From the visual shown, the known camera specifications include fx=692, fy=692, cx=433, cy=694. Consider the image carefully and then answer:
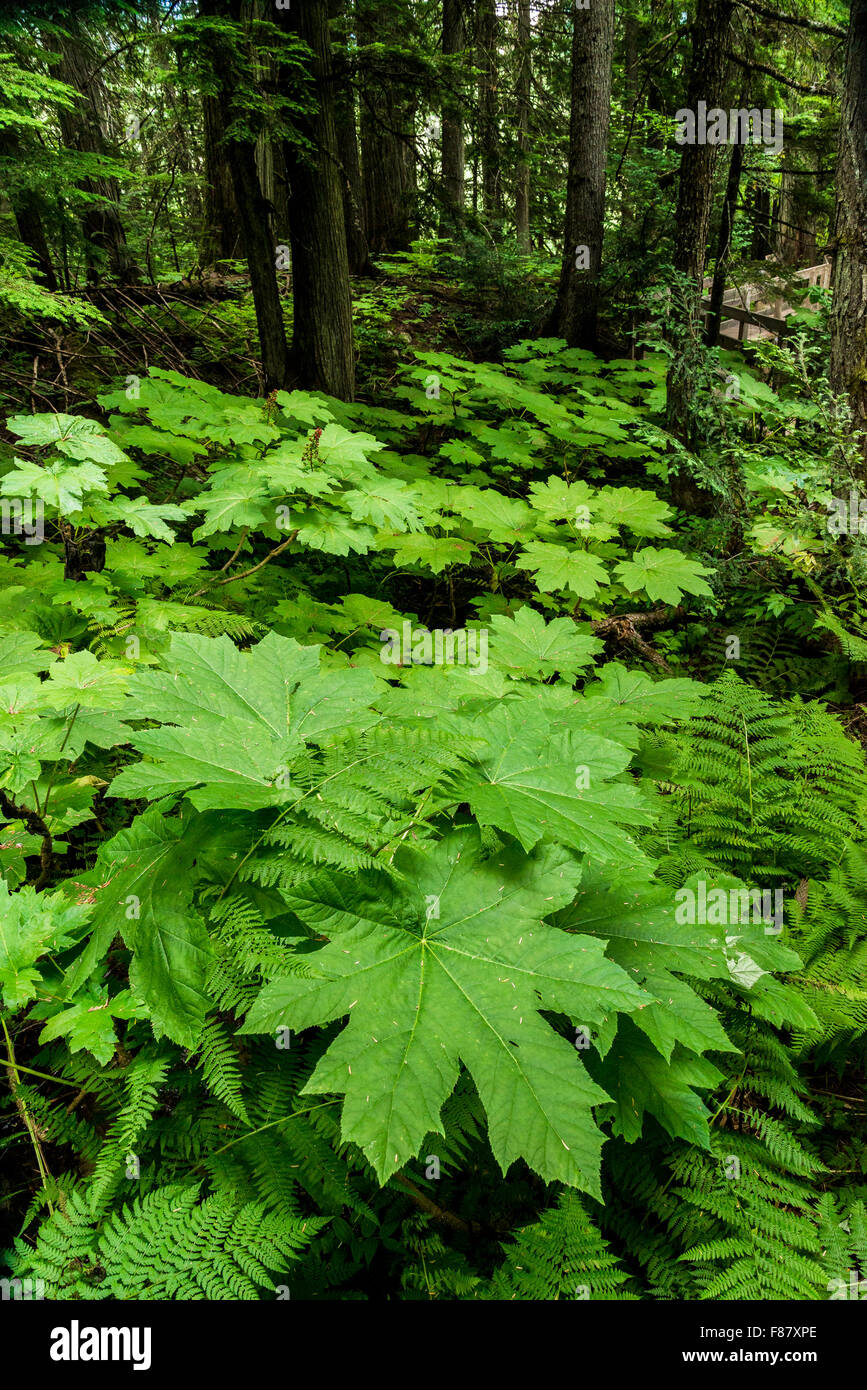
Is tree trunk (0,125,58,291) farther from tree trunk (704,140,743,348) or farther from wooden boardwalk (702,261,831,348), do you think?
wooden boardwalk (702,261,831,348)

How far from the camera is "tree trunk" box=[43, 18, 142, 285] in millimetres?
7176

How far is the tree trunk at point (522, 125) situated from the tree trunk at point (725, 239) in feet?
11.9

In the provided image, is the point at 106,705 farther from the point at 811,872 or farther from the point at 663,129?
the point at 663,129

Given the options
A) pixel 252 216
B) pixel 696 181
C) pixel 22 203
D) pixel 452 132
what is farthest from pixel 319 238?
pixel 452 132

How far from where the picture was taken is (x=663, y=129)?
237 inches

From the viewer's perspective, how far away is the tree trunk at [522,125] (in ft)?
29.1

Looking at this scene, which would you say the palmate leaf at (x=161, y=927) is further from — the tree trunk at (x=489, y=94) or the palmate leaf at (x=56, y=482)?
the tree trunk at (x=489, y=94)

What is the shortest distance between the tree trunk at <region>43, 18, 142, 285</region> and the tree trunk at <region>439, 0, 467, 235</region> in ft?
11.6

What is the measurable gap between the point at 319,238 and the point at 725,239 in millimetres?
2966

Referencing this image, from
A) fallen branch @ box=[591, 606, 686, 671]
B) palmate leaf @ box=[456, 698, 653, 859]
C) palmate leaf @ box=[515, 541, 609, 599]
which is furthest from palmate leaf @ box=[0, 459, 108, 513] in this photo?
fallen branch @ box=[591, 606, 686, 671]

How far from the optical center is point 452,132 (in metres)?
13.1

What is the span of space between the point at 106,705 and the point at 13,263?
3.09m

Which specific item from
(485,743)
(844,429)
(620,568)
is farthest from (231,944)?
(844,429)

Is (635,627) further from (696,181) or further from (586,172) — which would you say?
(586,172)
